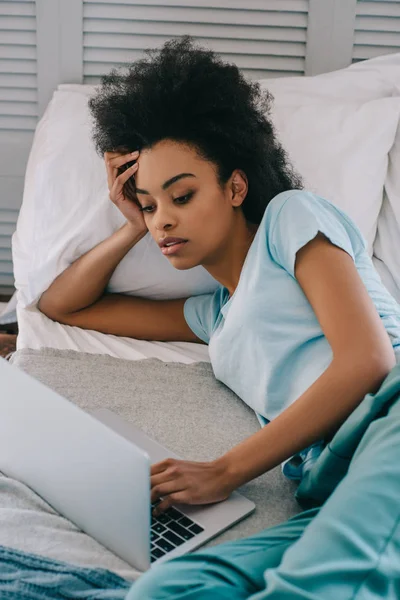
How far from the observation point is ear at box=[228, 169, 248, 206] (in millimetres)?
1363

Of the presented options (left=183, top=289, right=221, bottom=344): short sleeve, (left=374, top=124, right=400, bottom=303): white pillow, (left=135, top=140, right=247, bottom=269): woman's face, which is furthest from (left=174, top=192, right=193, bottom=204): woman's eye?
(left=374, top=124, right=400, bottom=303): white pillow

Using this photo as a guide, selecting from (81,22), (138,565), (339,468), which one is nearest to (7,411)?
(138,565)

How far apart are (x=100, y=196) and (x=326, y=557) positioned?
3.67 ft

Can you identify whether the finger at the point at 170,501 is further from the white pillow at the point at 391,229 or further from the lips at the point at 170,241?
the white pillow at the point at 391,229

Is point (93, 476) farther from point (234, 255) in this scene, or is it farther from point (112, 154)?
point (112, 154)

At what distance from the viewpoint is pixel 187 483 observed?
105cm

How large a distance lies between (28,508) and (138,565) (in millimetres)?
219

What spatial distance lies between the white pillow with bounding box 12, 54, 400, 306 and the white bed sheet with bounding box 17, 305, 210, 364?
0.08 m

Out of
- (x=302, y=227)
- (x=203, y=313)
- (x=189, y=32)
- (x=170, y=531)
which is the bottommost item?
(x=170, y=531)

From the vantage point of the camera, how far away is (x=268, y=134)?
142 cm

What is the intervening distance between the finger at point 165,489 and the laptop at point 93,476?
0.03m

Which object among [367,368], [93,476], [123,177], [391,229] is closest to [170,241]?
[123,177]

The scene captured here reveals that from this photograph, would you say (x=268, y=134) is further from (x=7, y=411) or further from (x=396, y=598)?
(x=396, y=598)

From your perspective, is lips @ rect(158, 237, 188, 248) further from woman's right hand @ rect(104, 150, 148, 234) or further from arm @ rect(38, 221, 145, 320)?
arm @ rect(38, 221, 145, 320)
